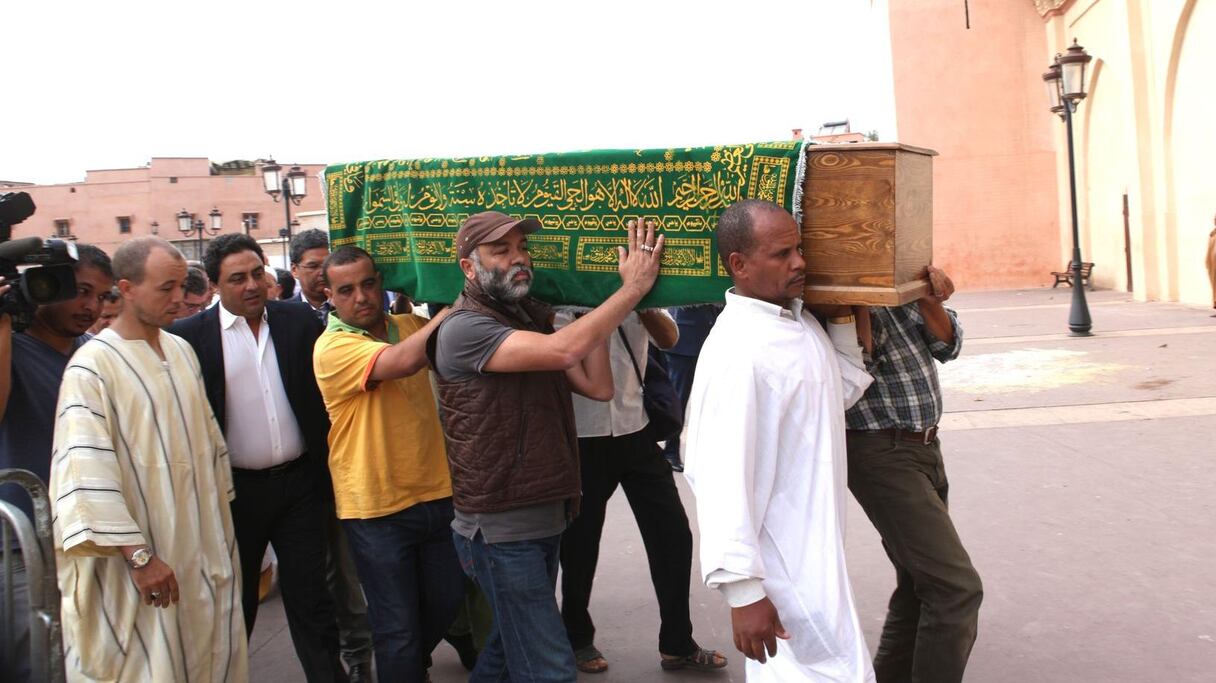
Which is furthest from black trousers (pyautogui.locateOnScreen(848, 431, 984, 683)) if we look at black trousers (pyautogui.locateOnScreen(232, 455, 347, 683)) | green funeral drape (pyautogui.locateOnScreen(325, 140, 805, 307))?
black trousers (pyautogui.locateOnScreen(232, 455, 347, 683))

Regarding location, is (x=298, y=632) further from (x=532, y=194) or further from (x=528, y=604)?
(x=532, y=194)

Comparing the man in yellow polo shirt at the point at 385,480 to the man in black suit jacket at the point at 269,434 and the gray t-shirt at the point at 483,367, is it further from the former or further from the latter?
the gray t-shirt at the point at 483,367

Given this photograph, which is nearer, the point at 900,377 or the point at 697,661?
the point at 900,377

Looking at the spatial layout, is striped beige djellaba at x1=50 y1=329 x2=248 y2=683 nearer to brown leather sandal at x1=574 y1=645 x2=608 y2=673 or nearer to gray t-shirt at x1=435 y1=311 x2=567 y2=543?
gray t-shirt at x1=435 y1=311 x2=567 y2=543

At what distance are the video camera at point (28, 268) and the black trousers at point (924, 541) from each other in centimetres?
270

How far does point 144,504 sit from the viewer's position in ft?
10.8

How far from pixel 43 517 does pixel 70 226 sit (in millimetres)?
63443

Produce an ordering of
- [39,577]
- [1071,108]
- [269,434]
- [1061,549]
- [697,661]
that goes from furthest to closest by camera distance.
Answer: [1071,108] < [1061,549] < [697,661] < [269,434] < [39,577]

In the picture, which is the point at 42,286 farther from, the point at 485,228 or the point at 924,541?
the point at 924,541

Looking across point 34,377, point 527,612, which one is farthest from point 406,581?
point 34,377

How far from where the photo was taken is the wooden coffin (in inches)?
119

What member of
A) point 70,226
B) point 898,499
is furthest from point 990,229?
point 70,226

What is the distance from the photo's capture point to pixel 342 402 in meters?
3.78

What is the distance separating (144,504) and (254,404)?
72 centimetres
